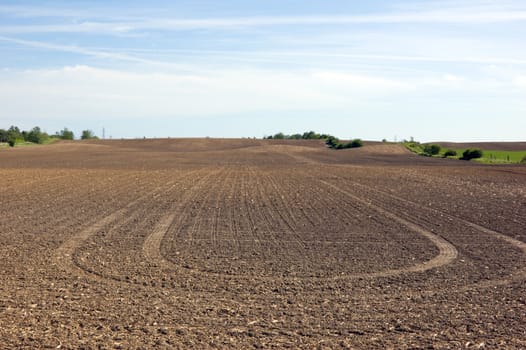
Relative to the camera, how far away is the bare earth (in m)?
8.66

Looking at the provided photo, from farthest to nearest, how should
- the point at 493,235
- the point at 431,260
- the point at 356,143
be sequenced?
the point at 356,143
the point at 493,235
the point at 431,260

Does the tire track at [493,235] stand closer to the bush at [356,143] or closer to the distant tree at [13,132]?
the bush at [356,143]

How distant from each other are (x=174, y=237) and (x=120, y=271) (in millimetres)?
4274

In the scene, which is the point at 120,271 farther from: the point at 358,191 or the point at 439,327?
the point at 358,191

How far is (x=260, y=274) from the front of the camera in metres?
12.2

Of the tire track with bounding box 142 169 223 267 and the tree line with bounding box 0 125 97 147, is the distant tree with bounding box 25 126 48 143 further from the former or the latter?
the tire track with bounding box 142 169 223 267

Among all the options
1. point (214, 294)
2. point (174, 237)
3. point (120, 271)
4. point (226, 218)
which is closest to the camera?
point (214, 294)

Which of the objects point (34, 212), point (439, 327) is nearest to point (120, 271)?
point (439, 327)

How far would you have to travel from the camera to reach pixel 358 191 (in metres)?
31.2

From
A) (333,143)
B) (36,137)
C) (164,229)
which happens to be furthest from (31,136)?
(164,229)

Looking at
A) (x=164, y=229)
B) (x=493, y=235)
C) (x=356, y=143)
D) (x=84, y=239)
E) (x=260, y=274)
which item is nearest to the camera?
(x=260, y=274)

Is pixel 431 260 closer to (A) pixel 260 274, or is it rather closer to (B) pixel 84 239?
(A) pixel 260 274

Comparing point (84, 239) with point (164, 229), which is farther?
point (164, 229)

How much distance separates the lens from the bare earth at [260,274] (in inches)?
341
